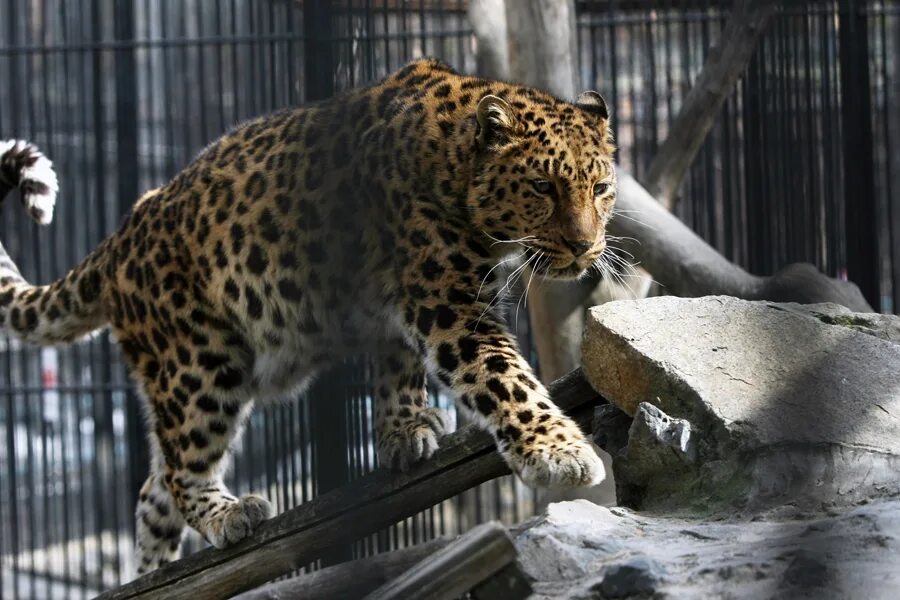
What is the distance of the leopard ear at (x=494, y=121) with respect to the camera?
3.65 metres

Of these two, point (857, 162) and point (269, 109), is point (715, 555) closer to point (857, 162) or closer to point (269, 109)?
point (857, 162)

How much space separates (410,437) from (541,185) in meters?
0.90

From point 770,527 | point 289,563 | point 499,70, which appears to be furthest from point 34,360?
point 770,527

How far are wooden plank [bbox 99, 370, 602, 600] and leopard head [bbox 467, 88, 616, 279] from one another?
45 cm

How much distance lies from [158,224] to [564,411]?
1.64 m

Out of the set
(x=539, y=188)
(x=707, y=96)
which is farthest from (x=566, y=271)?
(x=707, y=96)

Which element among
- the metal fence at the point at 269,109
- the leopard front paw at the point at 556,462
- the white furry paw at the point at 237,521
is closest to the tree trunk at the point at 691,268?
the metal fence at the point at 269,109

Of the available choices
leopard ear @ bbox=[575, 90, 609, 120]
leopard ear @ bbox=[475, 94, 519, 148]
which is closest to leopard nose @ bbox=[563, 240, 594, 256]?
leopard ear @ bbox=[475, 94, 519, 148]

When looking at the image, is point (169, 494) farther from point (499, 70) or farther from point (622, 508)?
point (499, 70)

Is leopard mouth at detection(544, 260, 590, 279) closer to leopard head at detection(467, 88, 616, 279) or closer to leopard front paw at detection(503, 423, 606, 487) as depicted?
leopard head at detection(467, 88, 616, 279)

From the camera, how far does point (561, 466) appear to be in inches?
126

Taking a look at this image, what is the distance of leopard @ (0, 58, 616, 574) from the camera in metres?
3.61

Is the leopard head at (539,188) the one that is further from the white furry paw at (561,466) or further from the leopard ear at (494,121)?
the white furry paw at (561,466)

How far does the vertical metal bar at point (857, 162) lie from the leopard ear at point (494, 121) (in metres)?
2.95
